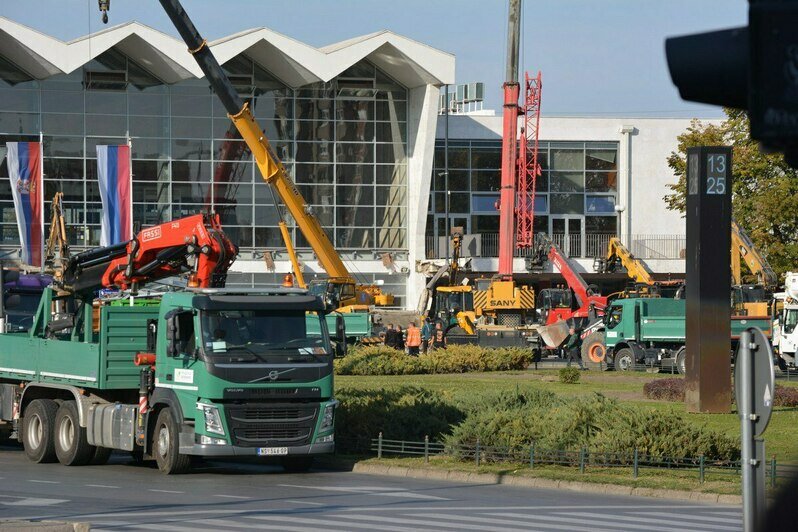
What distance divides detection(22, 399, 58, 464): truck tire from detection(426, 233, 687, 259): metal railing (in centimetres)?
5443

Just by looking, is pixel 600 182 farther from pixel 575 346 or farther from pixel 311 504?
pixel 311 504

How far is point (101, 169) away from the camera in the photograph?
205ft

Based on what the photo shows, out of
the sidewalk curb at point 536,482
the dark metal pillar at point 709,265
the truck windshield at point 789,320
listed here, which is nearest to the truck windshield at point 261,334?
the sidewalk curb at point 536,482

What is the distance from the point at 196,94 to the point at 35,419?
50.7m

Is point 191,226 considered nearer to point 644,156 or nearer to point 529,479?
point 529,479

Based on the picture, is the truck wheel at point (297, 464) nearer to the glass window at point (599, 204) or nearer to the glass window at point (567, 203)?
the glass window at point (567, 203)

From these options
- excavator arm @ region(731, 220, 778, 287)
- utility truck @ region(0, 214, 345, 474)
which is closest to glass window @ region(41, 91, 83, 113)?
excavator arm @ region(731, 220, 778, 287)

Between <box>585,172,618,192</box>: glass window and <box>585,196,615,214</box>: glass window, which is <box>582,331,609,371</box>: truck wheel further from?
<box>585,172,618,192</box>: glass window

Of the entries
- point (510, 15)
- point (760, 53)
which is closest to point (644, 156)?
point (510, 15)

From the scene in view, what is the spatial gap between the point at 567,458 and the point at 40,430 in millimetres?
7774

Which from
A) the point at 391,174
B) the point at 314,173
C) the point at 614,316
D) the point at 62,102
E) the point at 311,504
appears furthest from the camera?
the point at 391,174

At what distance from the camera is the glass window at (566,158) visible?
78125 mm

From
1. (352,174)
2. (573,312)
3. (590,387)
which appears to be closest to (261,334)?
(590,387)

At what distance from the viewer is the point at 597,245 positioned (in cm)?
7862
